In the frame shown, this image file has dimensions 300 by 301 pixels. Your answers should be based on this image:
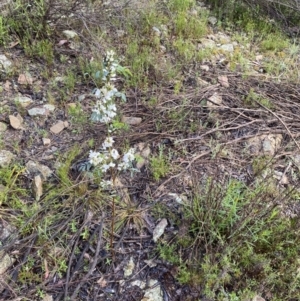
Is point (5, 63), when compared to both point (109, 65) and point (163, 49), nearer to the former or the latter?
point (163, 49)

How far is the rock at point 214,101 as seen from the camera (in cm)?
224

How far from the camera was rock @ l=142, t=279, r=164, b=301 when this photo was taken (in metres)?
1.50

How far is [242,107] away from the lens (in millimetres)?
2264

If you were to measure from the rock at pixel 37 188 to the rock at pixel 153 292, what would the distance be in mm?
629

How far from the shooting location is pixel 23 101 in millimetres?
2164

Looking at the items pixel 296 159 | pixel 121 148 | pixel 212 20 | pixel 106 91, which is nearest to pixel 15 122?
pixel 121 148

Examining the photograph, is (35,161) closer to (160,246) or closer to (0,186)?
(0,186)

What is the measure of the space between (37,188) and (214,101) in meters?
1.15

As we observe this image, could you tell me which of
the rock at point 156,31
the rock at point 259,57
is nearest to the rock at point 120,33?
the rock at point 156,31

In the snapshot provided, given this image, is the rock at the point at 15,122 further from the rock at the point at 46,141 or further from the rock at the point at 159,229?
the rock at the point at 159,229

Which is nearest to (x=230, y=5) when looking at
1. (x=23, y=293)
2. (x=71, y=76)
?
(x=71, y=76)

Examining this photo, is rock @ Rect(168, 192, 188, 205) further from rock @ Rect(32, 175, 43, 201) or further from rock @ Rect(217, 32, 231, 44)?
rock @ Rect(217, 32, 231, 44)

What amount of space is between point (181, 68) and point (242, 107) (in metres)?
0.52

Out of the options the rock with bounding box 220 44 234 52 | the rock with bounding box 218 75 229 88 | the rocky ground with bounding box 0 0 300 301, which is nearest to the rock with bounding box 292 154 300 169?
the rocky ground with bounding box 0 0 300 301
